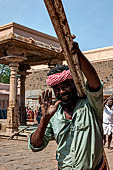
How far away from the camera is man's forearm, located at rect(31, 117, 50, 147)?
161cm

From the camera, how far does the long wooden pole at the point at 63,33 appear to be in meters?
1.30

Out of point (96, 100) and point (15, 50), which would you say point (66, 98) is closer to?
point (96, 100)

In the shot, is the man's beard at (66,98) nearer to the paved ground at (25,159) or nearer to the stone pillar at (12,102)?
the paved ground at (25,159)

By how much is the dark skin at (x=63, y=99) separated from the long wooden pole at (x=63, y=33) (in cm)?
4

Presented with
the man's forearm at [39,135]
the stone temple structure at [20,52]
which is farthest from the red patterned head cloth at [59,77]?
the stone temple structure at [20,52]

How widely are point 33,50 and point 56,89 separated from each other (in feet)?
26.5

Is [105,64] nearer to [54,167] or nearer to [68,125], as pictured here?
[54,167]

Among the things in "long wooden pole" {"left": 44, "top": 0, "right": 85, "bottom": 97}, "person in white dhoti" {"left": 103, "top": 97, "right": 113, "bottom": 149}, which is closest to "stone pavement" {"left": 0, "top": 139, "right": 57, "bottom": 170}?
"person in white dhoti" {"left": 103, "top": 97, "right": 113, "bottom": 149}

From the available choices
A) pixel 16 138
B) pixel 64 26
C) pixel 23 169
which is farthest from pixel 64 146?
pixel 16 138

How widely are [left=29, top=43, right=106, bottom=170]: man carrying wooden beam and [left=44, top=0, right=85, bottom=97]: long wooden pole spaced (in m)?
0.04

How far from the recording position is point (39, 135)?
5.41ft

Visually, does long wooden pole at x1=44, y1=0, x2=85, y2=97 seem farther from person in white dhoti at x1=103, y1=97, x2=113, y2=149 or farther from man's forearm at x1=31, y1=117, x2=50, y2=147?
person in white dhoti at x1=103, y1=97, x2=113, y2=149

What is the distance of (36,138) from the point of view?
167cm

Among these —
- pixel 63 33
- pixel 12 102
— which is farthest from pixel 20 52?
pixel 63 33
